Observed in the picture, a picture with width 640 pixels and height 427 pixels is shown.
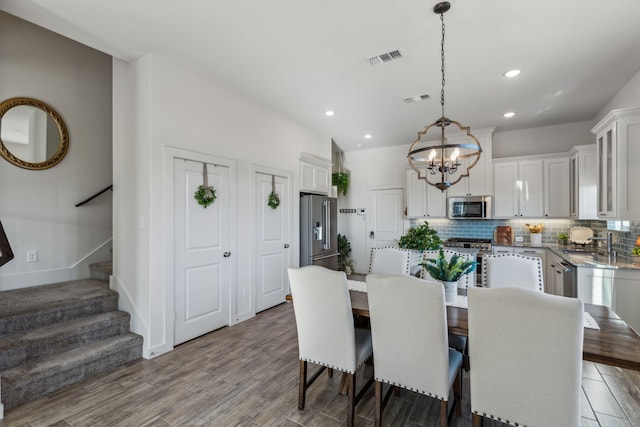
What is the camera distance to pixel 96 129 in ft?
13.4

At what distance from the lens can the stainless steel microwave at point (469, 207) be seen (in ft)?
17.2

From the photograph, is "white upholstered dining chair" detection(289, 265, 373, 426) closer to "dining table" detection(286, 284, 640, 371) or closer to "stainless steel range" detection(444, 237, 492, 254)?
"dining table" detection(286, 284, 640, 371)

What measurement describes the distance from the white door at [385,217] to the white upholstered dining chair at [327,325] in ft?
14.8

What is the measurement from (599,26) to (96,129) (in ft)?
18.5

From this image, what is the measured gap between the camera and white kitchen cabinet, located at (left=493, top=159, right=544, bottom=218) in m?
4.94

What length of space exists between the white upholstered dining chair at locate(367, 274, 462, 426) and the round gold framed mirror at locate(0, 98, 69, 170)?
164 inches

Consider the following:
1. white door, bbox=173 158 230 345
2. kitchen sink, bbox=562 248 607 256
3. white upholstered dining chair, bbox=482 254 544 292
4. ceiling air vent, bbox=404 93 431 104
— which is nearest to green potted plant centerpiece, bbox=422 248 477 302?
white upholstered dining chair, bbox=482 254 544 292

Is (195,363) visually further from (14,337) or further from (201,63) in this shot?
(201,63)

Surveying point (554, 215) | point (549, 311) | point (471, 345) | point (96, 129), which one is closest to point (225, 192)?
point (96, 129)

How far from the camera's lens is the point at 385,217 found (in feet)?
21.6

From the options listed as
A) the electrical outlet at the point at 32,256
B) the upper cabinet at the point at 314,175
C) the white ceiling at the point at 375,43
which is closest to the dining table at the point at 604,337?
the white ceiling at the point at 375,43

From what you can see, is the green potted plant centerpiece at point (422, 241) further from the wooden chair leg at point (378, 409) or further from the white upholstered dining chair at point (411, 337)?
the wooden chair leg at point (378, 409)

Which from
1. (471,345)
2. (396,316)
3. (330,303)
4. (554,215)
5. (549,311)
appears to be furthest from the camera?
(554,215)

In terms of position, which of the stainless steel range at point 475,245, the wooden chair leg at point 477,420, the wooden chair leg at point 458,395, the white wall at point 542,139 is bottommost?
the wooden chair leg at point 458,395
